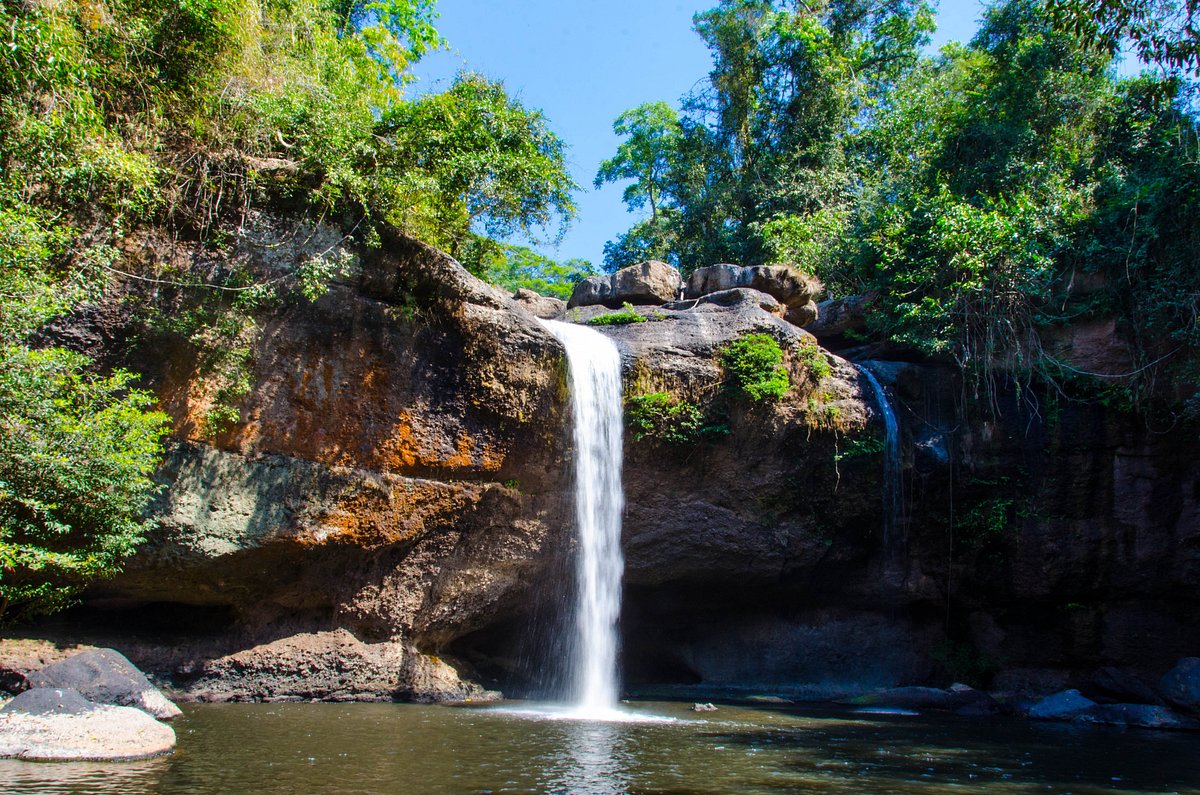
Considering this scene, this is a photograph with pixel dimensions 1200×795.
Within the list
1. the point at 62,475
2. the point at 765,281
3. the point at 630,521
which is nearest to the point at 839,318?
the point at 765,281

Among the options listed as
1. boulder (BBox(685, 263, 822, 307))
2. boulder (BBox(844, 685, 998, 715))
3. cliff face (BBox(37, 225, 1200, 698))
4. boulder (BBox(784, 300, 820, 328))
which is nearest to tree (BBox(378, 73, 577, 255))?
cliff face (BBox(37, 225, 1200, 698))

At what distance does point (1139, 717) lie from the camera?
11.3m

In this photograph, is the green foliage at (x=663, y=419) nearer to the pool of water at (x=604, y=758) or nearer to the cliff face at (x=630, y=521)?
the cliff face at (x=630, y=521)

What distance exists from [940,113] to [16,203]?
21574 millimetres

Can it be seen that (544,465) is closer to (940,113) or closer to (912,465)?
(912,465)

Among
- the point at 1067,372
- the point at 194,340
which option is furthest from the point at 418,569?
the point at 1067,372

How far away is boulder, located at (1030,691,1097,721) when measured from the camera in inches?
464

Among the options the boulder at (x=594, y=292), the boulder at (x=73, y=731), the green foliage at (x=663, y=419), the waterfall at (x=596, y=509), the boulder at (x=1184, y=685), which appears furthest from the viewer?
the boulder at (x=594, y=292)

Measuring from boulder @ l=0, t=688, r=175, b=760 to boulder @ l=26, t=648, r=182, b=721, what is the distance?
56.4 inches

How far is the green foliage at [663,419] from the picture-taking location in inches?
532

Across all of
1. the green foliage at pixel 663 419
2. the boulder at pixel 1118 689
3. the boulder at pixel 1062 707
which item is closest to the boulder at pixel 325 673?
the green foliage at pixel 663 419

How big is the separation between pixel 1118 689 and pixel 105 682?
14.3 metres

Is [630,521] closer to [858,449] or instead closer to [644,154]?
[858,449]

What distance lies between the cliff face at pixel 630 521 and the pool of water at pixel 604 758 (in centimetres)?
179
